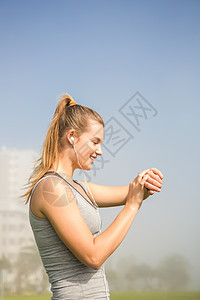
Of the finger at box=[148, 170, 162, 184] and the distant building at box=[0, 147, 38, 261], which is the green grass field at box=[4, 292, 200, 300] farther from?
the finger at box=[148, 170, 162, 184]

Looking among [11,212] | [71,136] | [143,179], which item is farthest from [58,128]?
[11,212]

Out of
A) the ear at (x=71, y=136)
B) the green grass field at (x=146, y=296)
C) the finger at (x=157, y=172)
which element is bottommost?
the green grass field at (x=146, y=296)

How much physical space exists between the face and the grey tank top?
105mm

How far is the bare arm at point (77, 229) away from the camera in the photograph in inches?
30.6

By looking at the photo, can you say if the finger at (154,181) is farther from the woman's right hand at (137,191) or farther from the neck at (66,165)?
the neck at (66,165)

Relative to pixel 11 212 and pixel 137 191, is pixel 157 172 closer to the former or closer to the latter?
pixel 137 191

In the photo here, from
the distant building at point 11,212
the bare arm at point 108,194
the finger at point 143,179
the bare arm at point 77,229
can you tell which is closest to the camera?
the bare arm at point 77,229

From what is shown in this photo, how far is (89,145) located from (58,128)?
97mm

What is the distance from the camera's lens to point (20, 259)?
6.83m

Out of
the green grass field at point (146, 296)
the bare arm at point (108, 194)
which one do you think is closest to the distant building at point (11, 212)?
the green grass field at point (146, 296)

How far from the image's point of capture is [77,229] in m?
0.78

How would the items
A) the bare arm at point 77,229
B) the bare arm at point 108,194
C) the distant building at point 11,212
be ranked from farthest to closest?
the distant building at point 11,212, the bare arm at point 108,194, the bare arm at point 77,229

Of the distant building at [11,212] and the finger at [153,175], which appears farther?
the distant building at [11,212]

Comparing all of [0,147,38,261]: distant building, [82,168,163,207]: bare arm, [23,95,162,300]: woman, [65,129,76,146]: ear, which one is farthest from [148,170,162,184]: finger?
[0,147,38,261]: distant building
